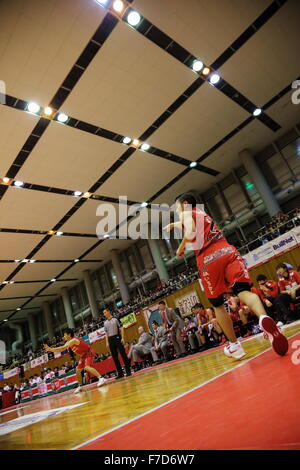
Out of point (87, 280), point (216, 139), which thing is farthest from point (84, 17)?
point (87, 280)

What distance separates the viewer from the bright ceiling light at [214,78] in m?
9.59

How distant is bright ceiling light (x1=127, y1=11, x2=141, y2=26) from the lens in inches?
Answer: 275

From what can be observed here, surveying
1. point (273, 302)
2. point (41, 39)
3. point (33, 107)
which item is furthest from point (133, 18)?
point (273, 302)

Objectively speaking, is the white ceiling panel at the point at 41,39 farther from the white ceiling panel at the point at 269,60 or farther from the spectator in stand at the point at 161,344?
the spectator in stand at the point at 161,344

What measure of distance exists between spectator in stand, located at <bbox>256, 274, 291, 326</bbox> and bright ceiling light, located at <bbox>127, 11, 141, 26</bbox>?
6.94 meters

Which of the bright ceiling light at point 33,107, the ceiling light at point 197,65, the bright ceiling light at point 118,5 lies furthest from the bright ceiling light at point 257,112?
the bright ceiling light at point 33,107

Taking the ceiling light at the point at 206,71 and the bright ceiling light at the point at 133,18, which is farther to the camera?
the ceiling light at the point at 206,71

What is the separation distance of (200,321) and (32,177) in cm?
834

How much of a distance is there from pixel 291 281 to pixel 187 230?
3607 millimetres

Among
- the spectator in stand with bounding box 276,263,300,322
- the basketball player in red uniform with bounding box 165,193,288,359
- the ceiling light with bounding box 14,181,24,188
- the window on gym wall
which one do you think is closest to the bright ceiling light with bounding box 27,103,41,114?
the ceiling light with bounding box 14,181,24,188

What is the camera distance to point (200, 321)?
23.5 feet

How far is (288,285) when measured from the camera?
506 centimetres

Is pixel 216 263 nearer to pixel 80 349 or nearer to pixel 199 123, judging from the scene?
pixel 80 349
